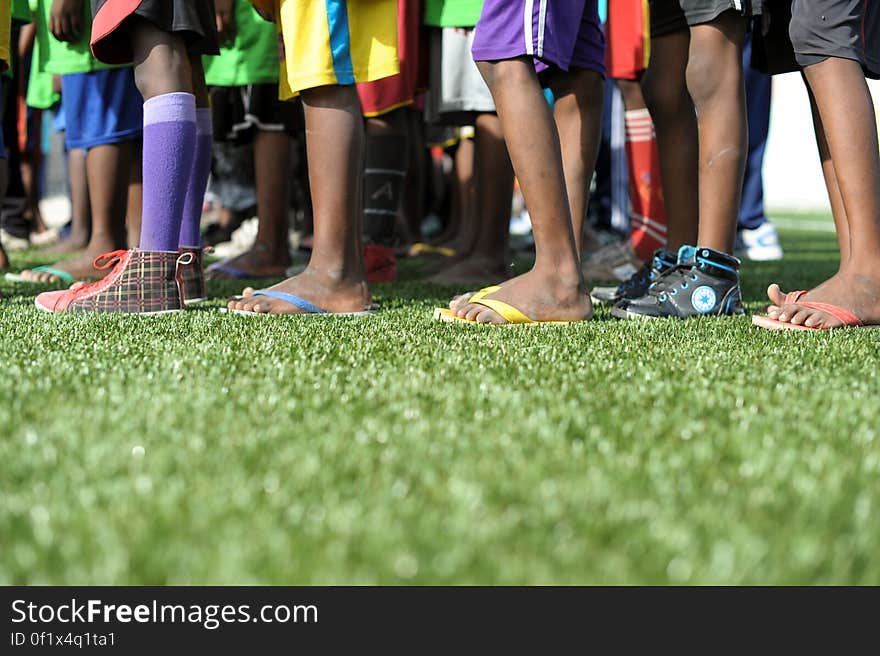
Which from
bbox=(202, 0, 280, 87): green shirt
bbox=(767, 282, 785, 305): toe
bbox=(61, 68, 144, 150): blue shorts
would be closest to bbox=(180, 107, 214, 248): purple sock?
bbox=(61, 68, 144, 150): blue shorts

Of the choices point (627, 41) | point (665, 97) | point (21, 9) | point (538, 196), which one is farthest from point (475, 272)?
point (21, 9)

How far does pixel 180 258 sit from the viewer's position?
2.14 m

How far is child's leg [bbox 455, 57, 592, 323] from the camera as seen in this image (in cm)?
192

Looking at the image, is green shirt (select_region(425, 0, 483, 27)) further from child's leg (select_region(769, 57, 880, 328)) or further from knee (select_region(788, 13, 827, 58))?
child's leg (select_region(769, 57, 880, 328))

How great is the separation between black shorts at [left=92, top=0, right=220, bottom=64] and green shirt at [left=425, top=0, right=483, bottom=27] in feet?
3.45

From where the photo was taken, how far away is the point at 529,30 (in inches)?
74.2

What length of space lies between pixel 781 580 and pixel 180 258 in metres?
1.76

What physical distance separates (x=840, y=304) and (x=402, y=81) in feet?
6.03

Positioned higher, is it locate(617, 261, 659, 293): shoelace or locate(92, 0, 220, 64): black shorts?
locate(92, 0, 220, 64): black shorts

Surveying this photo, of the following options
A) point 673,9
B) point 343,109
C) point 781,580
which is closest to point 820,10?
point 673,9

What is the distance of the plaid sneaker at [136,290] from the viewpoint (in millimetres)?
2031

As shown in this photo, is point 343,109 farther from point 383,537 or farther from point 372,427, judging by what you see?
point 383,537

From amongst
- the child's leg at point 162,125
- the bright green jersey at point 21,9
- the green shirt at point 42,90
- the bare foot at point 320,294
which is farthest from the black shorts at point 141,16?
the green shirt at point 42,90

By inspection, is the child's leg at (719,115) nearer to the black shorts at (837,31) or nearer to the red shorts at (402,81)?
the black shorts at (837,31)
